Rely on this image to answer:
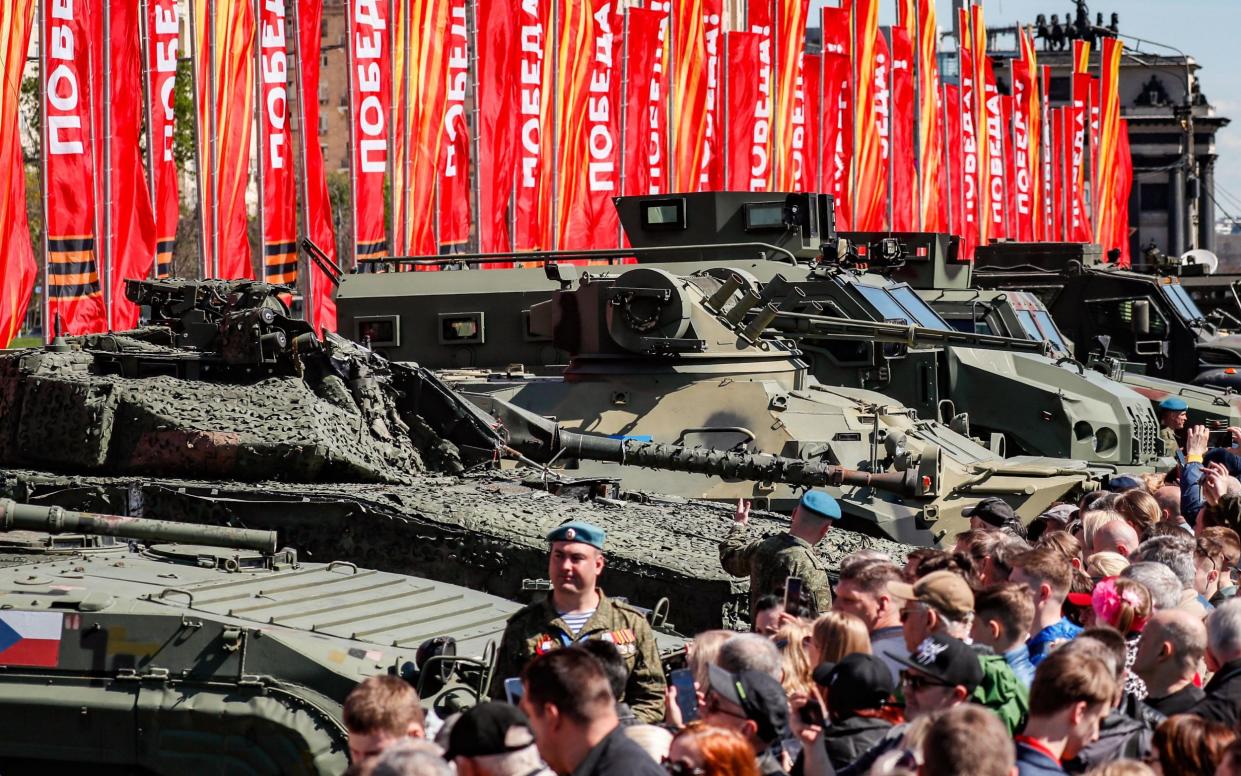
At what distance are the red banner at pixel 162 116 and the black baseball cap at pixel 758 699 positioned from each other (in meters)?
15.8

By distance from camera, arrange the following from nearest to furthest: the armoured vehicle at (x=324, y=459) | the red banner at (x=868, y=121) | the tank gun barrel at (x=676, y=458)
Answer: the armoured vehicle at (x=324, y=459), the tank gun barrel at (x=676, y=458), the red banner at (x=868, y=121)

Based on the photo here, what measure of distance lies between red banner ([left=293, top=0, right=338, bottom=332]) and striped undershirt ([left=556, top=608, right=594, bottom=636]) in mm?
15542

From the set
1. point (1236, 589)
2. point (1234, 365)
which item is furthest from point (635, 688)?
point (1234, 365)

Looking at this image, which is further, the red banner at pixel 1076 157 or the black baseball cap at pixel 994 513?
the red banner at pixel 1076 157

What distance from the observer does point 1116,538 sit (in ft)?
31.0

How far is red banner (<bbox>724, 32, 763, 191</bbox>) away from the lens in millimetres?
30875

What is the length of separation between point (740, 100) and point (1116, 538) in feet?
73.3

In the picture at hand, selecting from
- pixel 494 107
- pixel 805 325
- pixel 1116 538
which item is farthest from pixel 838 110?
pixel 1116 538

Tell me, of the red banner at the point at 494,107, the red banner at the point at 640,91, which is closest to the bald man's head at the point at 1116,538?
the red banner at the point at 494,107

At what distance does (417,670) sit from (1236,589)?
12.2 ft

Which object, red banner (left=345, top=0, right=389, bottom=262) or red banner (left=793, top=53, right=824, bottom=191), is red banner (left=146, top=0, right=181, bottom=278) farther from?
red banner (left=793, top=53, right=824, bottom=191)

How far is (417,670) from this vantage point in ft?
24.6

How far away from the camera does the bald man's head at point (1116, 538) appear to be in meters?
9.41

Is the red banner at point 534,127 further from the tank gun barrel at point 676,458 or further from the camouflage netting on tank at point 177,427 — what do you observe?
the camouflage netting on tank at point 177,427
